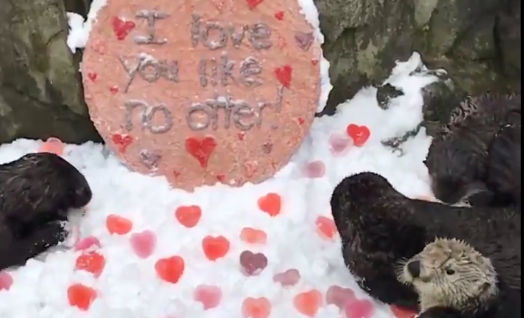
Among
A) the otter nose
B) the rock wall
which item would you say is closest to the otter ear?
the otter nose

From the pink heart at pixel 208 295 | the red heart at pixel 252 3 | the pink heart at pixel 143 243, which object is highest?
the red heart at pixel 252 3

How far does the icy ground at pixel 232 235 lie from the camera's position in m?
1.54

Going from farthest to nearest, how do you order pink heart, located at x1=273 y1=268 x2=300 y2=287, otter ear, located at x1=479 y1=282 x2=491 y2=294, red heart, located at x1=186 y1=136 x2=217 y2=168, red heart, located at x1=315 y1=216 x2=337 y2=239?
red heart, located at x1=186 y1=136 x2=217 y2=168 < red heart, located at x1=315 y1=216 x2=337 y2=239 < pink heart, located at x1=273 y1=268 x2=300 y2=287 < otter ear, located at x1=479 y1=282 x2=491 y2=294

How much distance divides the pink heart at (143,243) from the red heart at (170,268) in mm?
40

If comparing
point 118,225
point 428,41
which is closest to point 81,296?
point 118,225

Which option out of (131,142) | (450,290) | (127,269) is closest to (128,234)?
(127,269)

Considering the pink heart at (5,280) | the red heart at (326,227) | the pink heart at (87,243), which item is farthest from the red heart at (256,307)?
the pink heart at (5,280)

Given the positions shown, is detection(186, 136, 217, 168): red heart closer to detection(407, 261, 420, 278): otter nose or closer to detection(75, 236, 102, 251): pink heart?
detection(75, 236, 102, 251): pink heart

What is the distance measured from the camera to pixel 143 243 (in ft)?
5.46

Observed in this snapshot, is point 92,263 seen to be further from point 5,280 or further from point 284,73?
point 284,73

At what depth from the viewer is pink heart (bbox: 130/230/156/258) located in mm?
1648

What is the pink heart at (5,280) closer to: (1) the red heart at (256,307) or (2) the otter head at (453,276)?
(1) the red heart at (256,307)

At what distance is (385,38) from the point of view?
1940 millimetres

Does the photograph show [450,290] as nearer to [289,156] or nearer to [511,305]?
[511,305]
